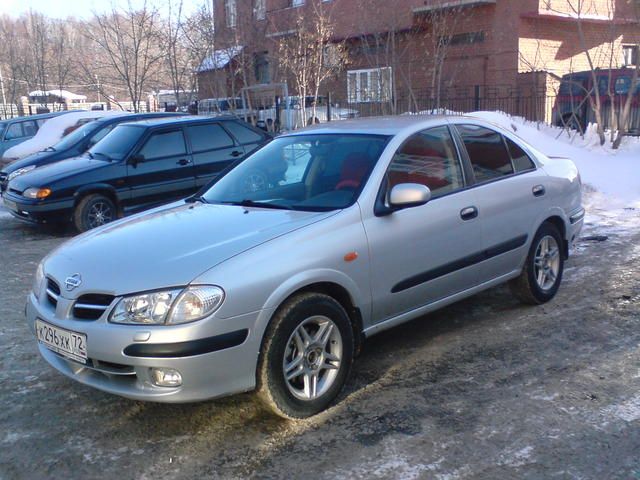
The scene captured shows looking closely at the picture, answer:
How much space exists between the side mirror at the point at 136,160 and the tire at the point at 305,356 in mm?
6456

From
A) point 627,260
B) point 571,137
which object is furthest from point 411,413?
point 571,137

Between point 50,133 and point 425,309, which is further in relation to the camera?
point 50,133

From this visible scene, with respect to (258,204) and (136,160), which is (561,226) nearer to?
(258,204)

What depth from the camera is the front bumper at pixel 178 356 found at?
340cm

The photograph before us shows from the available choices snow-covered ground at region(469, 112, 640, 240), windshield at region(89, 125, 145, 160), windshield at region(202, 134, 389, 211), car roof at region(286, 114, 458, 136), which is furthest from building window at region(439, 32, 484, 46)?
windshield at region(202, 134, 389, 211)

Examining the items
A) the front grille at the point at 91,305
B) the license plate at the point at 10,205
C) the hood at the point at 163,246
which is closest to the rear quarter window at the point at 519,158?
the hood at the point at 163,246

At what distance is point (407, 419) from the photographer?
→ 383cm

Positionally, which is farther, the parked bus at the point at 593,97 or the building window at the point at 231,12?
the building window at the point at 231,12

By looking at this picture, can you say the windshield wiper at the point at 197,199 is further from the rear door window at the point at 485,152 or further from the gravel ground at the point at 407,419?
the rear door window at the point at 485,152

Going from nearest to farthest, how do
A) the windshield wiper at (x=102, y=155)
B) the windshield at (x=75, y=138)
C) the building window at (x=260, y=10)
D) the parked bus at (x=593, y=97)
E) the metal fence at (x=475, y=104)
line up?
the windshield wiper at (x=102, y=155) < the windshield at (x=75, y=138) < the parked bus at (x=593, y=97) < the metal fence at (x=475, y=104) < the building window at (x=260, y=10)

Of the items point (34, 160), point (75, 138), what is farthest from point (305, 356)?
point (75, 138)

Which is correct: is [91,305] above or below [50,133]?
below

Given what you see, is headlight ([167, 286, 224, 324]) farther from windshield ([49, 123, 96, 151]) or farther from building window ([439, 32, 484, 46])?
building window ([439, 32, 484, 46])

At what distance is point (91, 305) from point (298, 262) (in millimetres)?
1128
